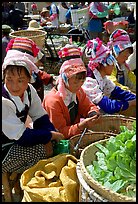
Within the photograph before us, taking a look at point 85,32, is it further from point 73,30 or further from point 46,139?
point 46,139

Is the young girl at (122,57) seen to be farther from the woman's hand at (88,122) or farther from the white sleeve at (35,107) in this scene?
the white sleeve at (35,107)

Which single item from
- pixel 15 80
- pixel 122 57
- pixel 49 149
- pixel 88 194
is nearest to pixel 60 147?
pixel 49 149

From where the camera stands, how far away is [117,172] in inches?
67.6

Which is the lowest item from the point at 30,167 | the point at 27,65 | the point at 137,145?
the point at 30,167

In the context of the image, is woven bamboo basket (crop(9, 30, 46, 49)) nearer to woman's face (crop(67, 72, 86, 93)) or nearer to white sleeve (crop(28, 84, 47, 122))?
woman's face (crop(67, 72, 86, 93))

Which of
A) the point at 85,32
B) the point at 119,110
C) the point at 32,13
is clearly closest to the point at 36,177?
the point at 119,110

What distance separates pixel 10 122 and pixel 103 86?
1176mm

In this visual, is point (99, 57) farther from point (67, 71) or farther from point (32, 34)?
point (32, 34)

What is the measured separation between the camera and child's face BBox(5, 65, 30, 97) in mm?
2199

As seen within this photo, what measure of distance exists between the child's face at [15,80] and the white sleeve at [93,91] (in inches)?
34.4

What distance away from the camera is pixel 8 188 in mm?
2400

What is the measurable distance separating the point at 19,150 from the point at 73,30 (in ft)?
17.7

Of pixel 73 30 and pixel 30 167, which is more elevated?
pixel 73 30

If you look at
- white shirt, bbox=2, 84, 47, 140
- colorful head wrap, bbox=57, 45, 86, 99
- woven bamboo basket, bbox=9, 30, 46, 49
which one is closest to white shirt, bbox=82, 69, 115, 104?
colorful head wrap, bbox=57, 45, 86, 99
